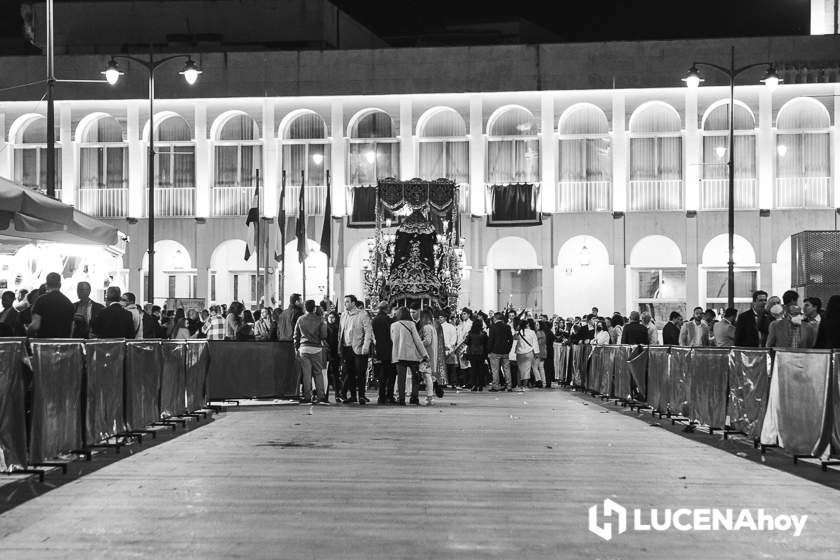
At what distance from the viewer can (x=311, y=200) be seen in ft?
154

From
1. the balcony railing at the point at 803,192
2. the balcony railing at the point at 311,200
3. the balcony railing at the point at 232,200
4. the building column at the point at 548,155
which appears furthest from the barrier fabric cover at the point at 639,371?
the balcony railing at the point at 232,200

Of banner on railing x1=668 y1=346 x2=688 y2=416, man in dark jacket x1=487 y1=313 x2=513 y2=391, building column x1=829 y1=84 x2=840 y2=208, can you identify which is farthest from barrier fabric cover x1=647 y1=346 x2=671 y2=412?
building column x1=829 y1=84 x2=840 y2=208

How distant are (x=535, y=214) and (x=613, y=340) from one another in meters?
15.2

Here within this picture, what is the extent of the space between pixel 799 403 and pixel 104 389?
6.95 meters

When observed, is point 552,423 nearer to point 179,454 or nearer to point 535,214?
point 179,454

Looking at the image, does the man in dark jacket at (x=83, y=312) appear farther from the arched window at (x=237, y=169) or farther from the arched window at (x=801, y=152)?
the arched window at (x=801, y=152)

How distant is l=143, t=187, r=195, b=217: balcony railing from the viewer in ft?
156

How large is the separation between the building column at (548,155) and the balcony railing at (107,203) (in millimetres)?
14654

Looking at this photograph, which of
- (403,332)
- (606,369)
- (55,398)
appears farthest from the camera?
(606,369)

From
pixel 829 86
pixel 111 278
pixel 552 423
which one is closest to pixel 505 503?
pixel 552 423

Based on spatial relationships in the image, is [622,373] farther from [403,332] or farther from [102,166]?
[102,166]

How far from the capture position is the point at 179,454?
14391mm

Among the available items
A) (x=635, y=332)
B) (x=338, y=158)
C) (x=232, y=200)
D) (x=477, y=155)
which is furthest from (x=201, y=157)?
(x=635, y=332)

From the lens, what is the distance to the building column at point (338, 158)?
46.5 m
